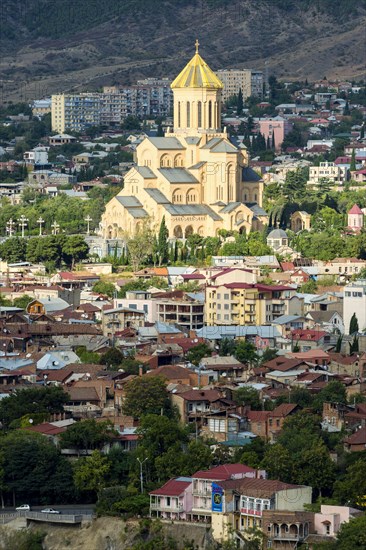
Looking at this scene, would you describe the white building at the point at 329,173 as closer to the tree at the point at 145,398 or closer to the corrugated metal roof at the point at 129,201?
the corrugated metal roof at the point at 129,201

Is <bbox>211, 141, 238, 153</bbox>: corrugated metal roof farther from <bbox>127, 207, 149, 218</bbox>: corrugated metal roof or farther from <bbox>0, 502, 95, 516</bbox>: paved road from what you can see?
<bbox>0, 502, 95, 516</bbox>: paved road

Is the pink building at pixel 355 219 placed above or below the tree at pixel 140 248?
above

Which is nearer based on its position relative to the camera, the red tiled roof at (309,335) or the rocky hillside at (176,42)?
the red tiled roof at (309,335)

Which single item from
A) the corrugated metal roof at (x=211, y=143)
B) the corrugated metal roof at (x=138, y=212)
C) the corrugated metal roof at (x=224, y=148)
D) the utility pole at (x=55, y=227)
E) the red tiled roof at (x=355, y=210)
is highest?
the corrugated metal roof at (x=211, y=143)

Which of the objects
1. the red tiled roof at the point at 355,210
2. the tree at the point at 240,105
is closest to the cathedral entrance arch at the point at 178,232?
the red tiled roof at the point at 355,210

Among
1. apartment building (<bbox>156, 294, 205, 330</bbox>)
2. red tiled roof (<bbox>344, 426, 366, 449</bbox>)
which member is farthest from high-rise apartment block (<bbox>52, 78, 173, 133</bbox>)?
red tiled roof (<bbox>344, 426, 366, 449</bbox>)

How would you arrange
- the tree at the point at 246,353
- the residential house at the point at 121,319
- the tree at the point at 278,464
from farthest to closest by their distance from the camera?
the residential house at the point at 121,319
the tree at the point at 246,353
the tree at the point at 278,464

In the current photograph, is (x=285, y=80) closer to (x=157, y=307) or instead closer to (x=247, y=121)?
(x=247, y=121)

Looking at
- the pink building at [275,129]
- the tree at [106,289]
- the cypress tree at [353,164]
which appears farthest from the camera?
the pink building at [275,129]
